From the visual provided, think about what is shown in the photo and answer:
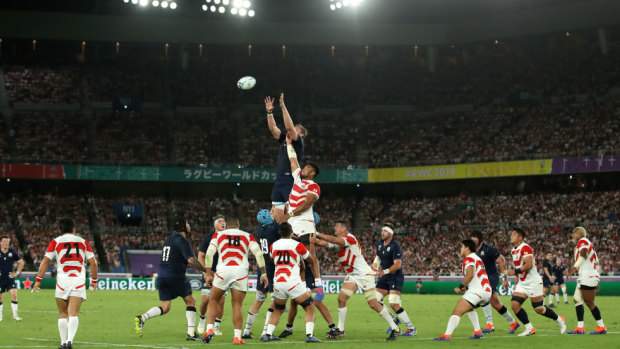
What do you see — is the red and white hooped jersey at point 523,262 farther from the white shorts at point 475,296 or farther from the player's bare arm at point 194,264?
the player's bare arm at point 194,264

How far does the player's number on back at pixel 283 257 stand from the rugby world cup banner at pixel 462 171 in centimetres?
4263

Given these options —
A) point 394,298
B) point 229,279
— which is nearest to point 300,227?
point 229,279

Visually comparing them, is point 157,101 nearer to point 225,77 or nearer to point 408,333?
→ point 225,77

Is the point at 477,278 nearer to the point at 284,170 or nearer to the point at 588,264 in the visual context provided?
the point at 588,264

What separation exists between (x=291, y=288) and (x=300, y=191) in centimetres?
215

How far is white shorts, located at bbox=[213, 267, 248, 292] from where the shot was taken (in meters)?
15.4

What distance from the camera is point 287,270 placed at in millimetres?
15055

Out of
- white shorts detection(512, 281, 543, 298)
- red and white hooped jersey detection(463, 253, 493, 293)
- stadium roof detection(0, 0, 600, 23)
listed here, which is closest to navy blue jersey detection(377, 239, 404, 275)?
red and white hooped jersey detection(463, 253, 493, 293)

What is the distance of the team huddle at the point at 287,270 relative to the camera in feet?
49.2

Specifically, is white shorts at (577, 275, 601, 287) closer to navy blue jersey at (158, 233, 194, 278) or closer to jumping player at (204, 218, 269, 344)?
jumping player at (204, 218, 269, 344)

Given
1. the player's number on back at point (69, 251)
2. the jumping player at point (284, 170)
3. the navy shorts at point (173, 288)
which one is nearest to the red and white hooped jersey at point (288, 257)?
the jumping player at point (284, 170)

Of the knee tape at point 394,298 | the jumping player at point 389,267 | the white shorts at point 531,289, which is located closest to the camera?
the white shorts at point 531,289

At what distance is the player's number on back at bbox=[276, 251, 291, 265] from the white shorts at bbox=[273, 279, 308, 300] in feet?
1.35

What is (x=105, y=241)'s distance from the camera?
55125 millimetres
